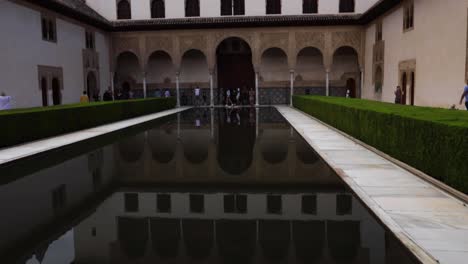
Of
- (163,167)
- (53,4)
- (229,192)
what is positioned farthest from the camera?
(53,4)

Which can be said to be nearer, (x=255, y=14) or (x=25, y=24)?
(x=25, y=24)

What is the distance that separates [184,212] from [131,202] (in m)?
0.88

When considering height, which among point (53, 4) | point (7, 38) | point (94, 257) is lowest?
point (94, 257)

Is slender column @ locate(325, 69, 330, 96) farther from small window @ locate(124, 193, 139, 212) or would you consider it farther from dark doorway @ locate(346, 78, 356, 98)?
small window @ locate(124, 193, 139, 212)

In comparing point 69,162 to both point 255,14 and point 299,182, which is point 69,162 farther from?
point 255,14

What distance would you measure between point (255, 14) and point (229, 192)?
25.9 meters

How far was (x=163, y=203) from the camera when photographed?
575 centimetres

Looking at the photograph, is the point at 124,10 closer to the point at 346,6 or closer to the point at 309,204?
the point at 346,6

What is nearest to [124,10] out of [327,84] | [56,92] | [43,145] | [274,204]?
[56,92]

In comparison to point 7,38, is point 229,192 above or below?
below

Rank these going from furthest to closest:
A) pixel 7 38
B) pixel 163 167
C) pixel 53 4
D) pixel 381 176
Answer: pixel 53 4
pixel 7 38
pixel 163 167
pixel 381 176

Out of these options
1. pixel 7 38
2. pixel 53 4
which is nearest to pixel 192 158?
pixel 7 38

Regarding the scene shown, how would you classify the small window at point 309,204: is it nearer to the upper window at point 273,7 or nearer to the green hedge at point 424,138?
the green hedge at point 424,138

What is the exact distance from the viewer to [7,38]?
17453mm
